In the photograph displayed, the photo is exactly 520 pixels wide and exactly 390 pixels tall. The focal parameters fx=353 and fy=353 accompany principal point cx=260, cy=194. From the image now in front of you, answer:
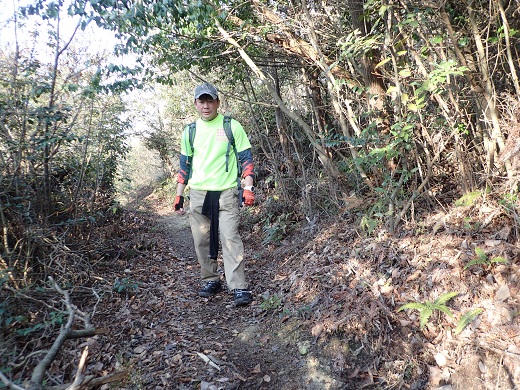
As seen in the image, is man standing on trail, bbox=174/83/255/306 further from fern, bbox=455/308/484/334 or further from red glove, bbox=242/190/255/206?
fern, bbox=455/308/484/334

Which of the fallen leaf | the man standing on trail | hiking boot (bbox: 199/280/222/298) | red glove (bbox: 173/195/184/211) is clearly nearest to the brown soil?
the fallen leaf

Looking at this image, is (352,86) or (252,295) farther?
(352,86)

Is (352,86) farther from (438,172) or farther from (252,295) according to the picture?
(252,295)

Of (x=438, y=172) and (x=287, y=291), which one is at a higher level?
(x=438, y=172)

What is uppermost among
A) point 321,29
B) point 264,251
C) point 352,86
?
point 321,29

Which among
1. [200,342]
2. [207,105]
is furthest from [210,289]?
[207,105]

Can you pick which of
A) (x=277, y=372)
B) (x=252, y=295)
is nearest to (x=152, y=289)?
(x=252, y=295)

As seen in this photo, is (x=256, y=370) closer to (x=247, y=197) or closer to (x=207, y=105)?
(x=247, y=197)

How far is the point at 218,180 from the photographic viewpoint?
4566 mm

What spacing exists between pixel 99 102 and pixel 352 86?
412 centimetres

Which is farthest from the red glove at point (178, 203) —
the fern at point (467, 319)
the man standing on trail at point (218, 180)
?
the fern at point (467, 319)

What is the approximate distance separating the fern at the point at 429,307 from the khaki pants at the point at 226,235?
2.04 m

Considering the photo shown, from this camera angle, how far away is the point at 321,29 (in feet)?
18.5

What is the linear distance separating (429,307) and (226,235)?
2.45 m
